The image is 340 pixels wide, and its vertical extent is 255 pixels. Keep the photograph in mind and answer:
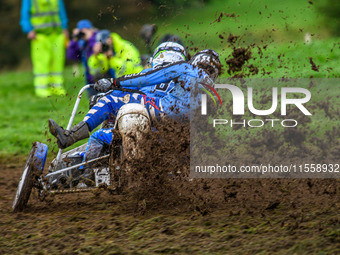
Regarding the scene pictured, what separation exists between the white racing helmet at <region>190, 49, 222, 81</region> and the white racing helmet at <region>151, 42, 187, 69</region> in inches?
6.9

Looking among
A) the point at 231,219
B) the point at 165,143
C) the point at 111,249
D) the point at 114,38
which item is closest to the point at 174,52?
the point at 165,143

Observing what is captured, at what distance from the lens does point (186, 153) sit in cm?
636

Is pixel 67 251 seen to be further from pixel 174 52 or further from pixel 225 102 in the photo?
pixel 225 102

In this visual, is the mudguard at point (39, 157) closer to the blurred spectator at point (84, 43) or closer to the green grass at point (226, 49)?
the green grass at point (226, 49)

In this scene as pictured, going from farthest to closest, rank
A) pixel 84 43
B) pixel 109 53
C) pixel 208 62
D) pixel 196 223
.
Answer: pixel 84 43, pixel 109 53, pixel 208 62, pixel 196 223

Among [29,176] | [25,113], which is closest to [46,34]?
[25,113]

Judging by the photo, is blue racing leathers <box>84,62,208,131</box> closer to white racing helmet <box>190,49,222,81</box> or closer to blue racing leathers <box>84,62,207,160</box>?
blue racing leathers <box>84,62,207,160</box>

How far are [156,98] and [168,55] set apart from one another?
2.17 ft

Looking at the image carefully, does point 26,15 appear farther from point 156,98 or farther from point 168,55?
point 156,98

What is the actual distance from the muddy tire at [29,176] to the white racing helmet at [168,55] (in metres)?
1.67

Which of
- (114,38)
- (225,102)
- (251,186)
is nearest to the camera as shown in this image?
(251,186)

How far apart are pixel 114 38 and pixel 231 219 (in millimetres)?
6573

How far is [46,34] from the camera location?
49.4 ft

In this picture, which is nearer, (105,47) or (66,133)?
(66,133)
